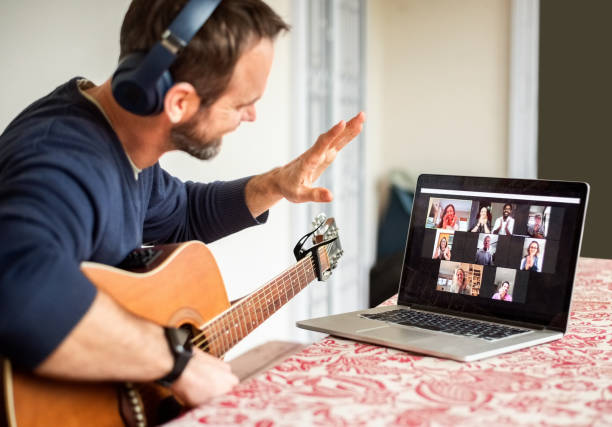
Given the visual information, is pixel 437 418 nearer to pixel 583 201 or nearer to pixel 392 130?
pixel 583 201

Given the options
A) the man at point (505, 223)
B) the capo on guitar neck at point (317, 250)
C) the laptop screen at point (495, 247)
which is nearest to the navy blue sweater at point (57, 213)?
the capo on guitar neck at point (317, 250)

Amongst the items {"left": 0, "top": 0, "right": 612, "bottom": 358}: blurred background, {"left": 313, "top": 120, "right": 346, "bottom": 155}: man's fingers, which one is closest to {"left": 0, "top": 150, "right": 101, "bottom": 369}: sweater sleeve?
{"left": 313, "top": 120, "right": 346, "bottom": 155}: man's fingers

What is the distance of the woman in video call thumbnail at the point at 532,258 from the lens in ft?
3.53

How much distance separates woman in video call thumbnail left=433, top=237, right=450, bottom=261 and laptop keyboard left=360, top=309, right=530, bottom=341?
0.11 meters

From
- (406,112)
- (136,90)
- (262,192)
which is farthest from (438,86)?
(136,90)

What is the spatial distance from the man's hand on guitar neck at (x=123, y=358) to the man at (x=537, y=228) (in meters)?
0.58

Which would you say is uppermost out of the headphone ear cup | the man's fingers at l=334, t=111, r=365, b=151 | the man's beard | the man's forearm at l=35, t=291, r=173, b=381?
the headphone ear cup

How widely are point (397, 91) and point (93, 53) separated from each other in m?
2.70

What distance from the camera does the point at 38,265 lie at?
0.77 meters

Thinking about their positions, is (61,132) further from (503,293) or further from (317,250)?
(503,293)

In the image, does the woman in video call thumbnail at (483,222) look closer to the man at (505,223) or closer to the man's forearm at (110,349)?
the man at (505,223)

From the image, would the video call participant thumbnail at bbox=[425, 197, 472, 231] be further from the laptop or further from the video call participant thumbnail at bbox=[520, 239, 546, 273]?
the video call participant thumbnail at bbox=[520, 239, 546, 273]

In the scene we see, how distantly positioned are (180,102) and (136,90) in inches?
3.3

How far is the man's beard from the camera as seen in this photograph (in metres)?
1.08
